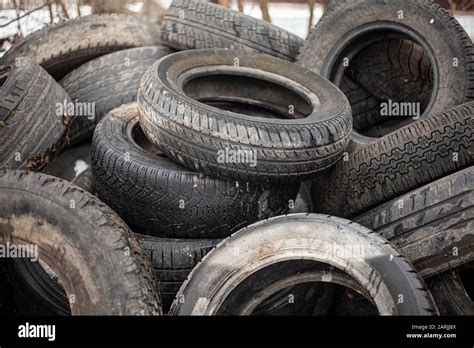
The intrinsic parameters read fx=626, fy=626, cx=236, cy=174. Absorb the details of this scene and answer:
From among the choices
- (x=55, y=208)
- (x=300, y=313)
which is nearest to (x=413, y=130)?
(x=300, y=313)

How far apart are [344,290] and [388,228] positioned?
0.53 meters

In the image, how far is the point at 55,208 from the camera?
297cm

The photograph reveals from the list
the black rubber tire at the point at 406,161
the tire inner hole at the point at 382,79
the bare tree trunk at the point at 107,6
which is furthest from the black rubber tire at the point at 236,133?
the bare tree trunk at the point at 107,6

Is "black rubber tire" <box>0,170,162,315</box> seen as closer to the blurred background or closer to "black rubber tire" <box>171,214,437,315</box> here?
"black rubber tire" <box>171,214,437,315</box>

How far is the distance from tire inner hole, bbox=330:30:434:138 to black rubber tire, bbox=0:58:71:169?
210 centimetres

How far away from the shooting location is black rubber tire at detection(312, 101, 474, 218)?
3479mm

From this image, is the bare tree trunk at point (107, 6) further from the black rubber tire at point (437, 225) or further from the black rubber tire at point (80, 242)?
the black rubber tire at point (437, 225)

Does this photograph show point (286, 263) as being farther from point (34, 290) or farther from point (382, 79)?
point (382, 79)

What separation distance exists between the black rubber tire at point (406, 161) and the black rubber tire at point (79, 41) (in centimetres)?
207

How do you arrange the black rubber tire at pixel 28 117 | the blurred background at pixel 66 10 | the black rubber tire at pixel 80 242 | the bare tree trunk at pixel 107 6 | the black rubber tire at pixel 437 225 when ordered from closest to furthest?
the black rubber tire at pixel 80 242
the black rubber tire at pixel 437 225
the black rubber tire at pixel 28 117
the blurred background at pixel 66 10
the bare tree trunk at pixel 107 6

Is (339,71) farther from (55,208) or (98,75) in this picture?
(55,208)

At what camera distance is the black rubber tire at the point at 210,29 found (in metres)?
4.60

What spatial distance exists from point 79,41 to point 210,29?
1.02m

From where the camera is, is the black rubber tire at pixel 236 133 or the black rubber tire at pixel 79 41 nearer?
the black rubber tire at pixel 236 133
